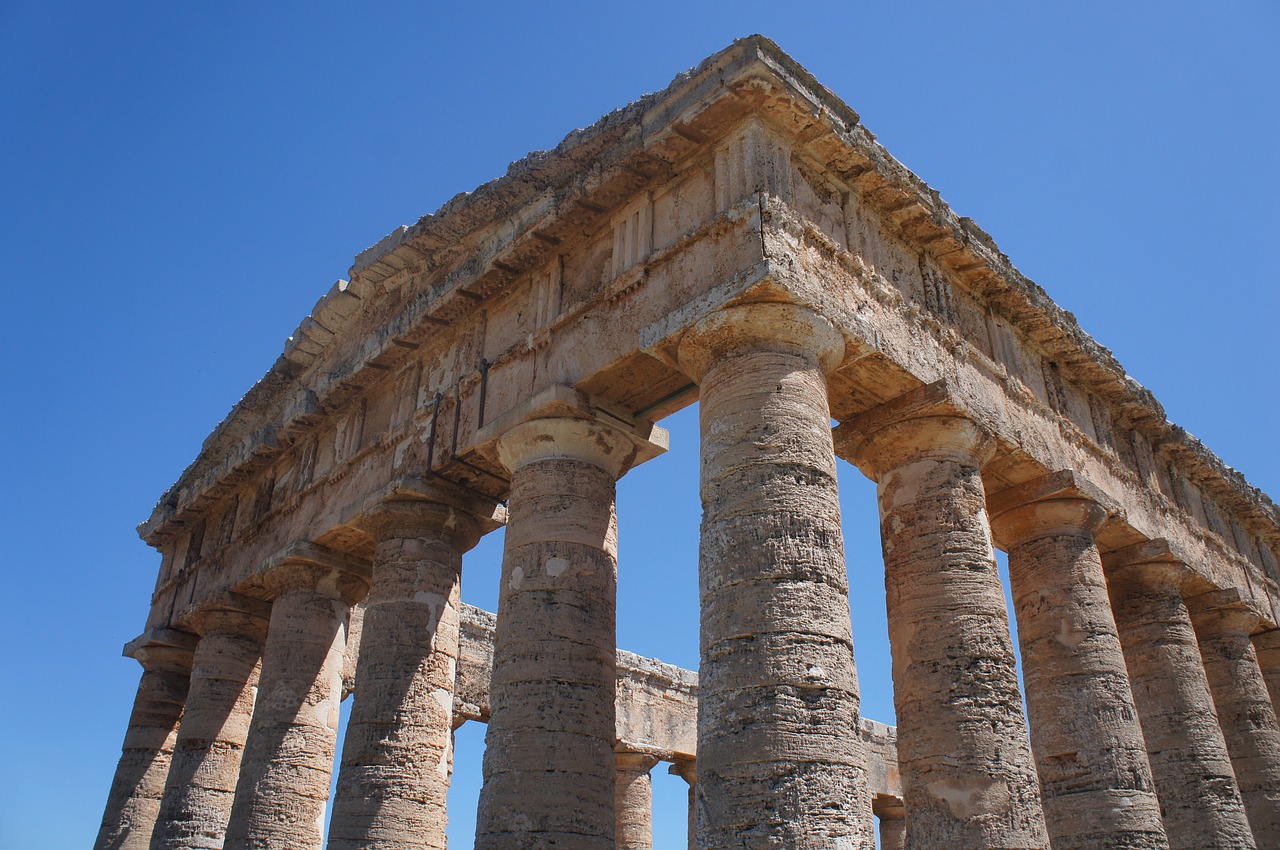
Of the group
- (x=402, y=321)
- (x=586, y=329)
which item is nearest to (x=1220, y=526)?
(x=586, y=329)

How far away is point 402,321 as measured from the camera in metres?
13.2

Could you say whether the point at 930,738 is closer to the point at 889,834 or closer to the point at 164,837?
the point at 164,837

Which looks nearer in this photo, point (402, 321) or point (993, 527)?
point (993, 527)

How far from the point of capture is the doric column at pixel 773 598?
7113mm

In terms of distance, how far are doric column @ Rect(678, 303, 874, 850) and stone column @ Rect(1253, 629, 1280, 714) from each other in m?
10.7

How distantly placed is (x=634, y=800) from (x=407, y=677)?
28.1 feet

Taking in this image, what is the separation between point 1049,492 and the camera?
11.8m

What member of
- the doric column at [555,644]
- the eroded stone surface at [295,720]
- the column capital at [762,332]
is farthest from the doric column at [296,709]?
the column capital at [762,332]

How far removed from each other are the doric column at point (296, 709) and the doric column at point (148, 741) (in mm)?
3496

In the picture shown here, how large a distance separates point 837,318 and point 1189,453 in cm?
856

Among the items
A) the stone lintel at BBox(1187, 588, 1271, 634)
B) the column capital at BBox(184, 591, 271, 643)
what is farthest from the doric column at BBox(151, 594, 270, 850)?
the stone lintel at BBox(1187, 588, 1271, 634)

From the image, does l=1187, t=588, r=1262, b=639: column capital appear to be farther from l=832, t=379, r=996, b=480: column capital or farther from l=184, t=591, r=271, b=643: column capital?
l=184, t=591, r=271, b=643: column capital

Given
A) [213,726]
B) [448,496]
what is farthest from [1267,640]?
[213,726]

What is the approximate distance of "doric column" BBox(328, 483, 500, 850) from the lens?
10680 millimetres
